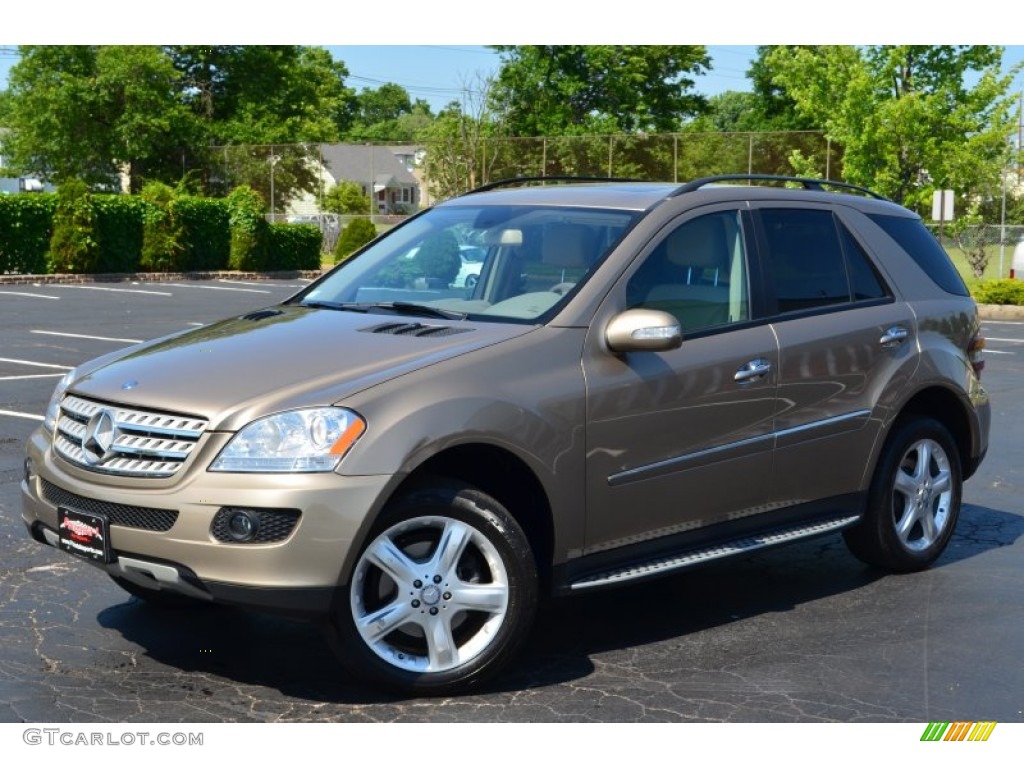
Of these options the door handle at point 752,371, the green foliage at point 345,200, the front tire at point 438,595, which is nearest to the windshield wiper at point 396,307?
the front tire at point 438,595

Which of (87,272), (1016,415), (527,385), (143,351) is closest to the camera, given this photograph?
(527,385)

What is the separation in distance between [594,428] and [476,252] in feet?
3.75

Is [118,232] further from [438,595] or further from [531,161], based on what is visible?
[438,595]

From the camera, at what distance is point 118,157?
56312 mm

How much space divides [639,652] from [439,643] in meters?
1.00

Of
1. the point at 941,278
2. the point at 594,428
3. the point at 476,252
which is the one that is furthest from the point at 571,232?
the point at 941,278

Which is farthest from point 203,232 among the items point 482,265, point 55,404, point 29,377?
point 55,404

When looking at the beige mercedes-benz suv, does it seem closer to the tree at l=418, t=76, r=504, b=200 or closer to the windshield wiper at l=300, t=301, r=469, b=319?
the windshield wiper at l=300, t=301, r=469, b=319

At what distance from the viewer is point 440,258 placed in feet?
19.5

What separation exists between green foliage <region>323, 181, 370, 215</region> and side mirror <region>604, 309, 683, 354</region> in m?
46.9

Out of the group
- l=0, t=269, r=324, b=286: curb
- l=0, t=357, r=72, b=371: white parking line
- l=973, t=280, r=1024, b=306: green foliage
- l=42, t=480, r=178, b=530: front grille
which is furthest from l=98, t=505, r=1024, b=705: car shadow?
l=0, t=269, r=324, b=286: curb

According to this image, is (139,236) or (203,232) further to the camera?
(203,232)

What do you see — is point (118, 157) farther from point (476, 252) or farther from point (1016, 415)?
point (476, 252)
